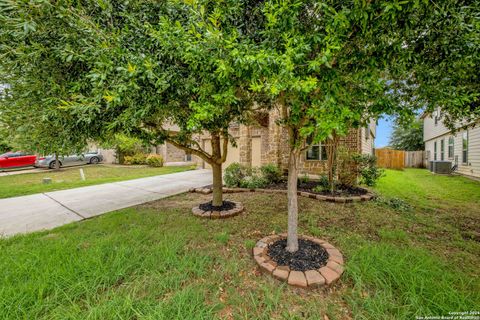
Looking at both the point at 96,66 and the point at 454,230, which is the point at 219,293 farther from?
the point at 454,230

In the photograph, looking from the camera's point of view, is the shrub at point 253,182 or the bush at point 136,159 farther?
the bush at point 136,159

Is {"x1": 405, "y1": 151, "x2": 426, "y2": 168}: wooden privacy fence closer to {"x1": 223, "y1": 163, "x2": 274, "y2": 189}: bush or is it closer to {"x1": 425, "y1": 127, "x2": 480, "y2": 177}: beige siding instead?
{"x1": 425, "y1": 127, "x2": 480, "y2": 177}: beige siding

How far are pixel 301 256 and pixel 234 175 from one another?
4.58 metres

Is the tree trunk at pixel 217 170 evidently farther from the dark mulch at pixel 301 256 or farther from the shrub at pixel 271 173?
the shrub at pixel 271 173

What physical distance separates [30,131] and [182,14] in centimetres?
235

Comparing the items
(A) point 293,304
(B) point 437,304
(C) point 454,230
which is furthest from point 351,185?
(A) point 293,304

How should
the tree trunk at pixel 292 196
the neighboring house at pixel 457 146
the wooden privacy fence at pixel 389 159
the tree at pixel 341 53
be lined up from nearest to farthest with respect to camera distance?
the tree at pixel 341 53 → the tree trunk at pixel 292 196 → the neighboring house at pixel 457 146 → the wooden privacy fence at pixel 389 159

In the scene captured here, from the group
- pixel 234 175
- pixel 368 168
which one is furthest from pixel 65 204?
pixel 368 168

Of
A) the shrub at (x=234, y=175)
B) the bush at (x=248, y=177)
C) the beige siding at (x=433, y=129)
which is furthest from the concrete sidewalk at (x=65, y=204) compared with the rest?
the beige siding at (x=433, y=129)

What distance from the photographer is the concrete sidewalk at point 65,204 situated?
4.24m

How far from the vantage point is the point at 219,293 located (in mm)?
2180

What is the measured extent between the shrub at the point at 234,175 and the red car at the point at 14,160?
15.4 metres

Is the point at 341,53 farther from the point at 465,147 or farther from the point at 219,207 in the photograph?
the point at 465,147

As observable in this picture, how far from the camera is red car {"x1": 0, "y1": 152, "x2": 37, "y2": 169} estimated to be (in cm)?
1337
